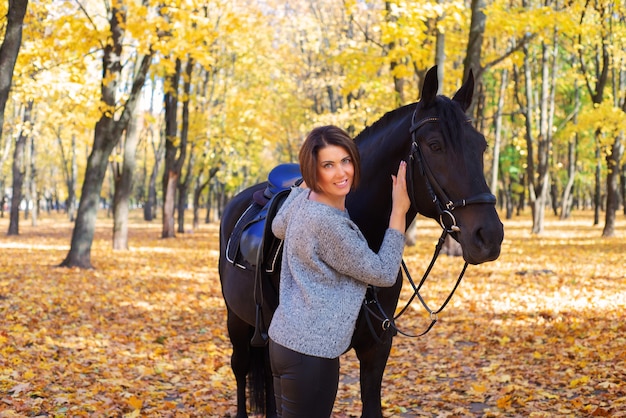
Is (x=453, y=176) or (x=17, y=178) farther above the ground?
(x=17, y=178)

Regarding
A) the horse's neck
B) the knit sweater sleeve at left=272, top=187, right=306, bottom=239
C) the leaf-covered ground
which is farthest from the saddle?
the leaf-covered ground

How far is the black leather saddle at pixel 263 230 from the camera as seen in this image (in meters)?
3.07

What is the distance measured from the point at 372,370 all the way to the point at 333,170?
4.32 feet

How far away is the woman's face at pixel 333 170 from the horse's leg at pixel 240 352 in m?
2.36

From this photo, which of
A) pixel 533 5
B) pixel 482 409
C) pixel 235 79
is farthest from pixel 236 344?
pixel 235 79

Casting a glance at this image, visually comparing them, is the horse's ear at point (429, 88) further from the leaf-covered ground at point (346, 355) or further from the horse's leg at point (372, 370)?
the leaf-covered ground at point (346, 355)

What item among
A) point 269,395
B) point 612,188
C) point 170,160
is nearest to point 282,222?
point 269,395

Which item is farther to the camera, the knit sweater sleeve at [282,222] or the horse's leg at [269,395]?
the horse's leg at [269,395]

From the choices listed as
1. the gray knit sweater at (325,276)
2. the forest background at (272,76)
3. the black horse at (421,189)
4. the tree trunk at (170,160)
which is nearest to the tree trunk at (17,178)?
the forest background at (272,76)

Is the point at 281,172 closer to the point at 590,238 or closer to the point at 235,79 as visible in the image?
the point at 590,238

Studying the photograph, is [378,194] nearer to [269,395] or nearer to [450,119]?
[450,119]

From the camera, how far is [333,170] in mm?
2555

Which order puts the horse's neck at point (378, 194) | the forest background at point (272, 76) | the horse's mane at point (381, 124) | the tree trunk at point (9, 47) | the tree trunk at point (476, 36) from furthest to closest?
the tree trunk at point (476, 36)
the forest background at point (272, 76)
the tree trunk at point (9, 47)
the horse's mane at point (381, 124)
the horse's neck at point (378, 194)

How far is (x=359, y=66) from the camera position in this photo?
1783 cm
